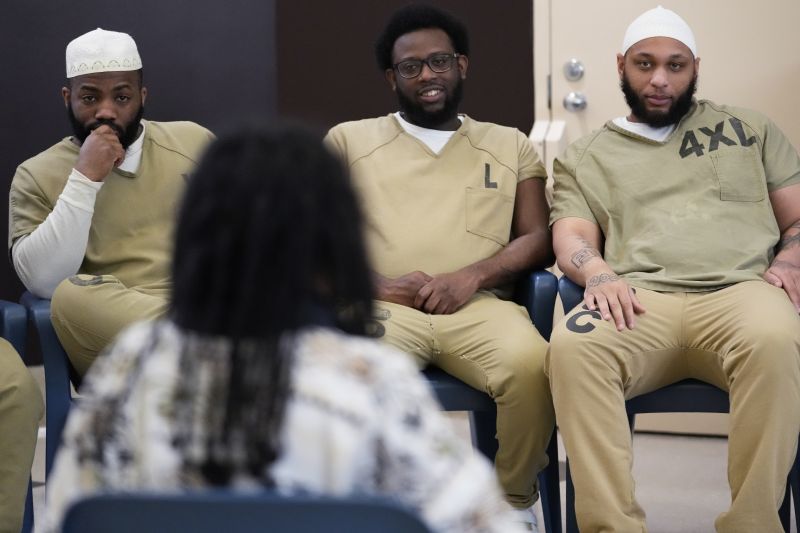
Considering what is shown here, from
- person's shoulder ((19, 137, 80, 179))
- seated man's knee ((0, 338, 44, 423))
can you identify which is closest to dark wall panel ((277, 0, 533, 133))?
person's shoulder ((19, 137, 80, 179))

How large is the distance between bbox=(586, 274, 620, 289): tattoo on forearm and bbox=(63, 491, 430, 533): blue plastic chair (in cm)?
181

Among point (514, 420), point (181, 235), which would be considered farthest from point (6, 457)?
point (181, 235)

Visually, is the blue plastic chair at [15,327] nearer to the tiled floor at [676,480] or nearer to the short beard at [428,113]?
the tiled floor at [676,480]

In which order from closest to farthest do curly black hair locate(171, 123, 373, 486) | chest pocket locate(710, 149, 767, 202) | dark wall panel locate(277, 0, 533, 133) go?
1. curly black hair locate(171, 123, 373, 486)
2. chest pocket locate(710, 149, 767, 202)
3. dark wall panel locate(277, 0, 533, 133)

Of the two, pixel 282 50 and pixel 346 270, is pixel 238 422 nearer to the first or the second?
pixel 346 270

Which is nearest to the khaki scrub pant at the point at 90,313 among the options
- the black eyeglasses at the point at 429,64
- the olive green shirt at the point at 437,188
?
the olive green shirt at the point at 437,188

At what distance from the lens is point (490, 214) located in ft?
10.4

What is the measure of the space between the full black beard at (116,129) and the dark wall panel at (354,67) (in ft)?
4.00

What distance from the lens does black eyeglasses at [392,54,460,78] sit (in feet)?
10.9

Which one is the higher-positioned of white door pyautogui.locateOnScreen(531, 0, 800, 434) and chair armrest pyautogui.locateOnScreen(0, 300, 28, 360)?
white door pyautogui.locateOnScreen(531, 0, 800, 434)

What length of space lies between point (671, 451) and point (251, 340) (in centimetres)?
288

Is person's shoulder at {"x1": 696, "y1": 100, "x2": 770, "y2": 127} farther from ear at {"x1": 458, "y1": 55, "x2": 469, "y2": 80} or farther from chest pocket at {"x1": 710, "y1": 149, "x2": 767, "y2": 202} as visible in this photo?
ear at {"x1": 458, "y1": 55, "x2": 469, "y2": 80}

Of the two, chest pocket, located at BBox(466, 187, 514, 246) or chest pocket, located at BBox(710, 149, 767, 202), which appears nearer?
chest pocket, located at BBox(710, 149, 767, 202)

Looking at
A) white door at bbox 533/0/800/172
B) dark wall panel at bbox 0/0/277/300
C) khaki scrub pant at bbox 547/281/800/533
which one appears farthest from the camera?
dark wall panel at bbox 0/0/277/300
